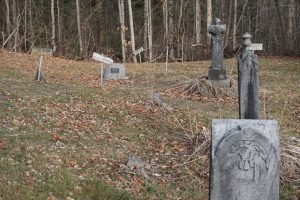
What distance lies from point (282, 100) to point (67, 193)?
904cm

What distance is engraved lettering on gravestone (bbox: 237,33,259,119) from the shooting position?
5.99m

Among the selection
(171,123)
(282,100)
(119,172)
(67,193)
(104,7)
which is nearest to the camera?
(67,193)

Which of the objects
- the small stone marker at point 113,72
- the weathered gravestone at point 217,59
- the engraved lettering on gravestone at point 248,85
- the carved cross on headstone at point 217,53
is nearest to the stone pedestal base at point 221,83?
the weathered gravestone at point 217,59

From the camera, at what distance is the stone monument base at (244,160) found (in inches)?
204

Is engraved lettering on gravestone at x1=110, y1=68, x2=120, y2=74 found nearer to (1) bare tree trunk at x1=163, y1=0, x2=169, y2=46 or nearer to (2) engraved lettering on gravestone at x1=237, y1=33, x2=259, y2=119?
(2) engraved lettering on gravestone at x1=237, y1=33, x2=259, y2=119

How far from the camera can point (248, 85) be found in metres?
6.01

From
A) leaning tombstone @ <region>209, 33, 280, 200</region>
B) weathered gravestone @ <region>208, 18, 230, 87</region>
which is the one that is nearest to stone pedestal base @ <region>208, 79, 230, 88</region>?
weathered gravestone @ <region>208, 18, 230, 87</region>

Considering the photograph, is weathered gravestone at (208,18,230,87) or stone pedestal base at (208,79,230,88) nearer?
stone pedestal base at (208,79,230,88)

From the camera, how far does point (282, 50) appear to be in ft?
98.7

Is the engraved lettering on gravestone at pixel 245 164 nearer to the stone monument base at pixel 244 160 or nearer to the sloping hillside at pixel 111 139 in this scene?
the stone monument base at pixel 244 160

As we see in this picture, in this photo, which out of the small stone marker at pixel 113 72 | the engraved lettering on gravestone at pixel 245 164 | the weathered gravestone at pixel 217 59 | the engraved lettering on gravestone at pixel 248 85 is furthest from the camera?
the small stone marker at pixel 113 72

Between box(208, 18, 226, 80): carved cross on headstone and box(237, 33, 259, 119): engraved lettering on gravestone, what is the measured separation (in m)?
9.29

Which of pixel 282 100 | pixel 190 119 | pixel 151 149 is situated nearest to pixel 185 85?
pixel 282 100

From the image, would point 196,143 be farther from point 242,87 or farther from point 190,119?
point 242,87
